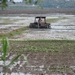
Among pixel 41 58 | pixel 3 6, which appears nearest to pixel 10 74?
pixel 41 58

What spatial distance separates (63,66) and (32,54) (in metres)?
2.35

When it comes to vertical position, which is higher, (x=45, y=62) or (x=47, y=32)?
(x=45, y=62)

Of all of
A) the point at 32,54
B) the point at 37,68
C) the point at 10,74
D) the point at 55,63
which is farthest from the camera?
the point at 32,54

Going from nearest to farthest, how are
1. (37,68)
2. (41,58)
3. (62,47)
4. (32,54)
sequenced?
(37,68), (41,58), (32,54), (62,47)

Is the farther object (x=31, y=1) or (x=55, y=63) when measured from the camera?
(x=55, y=63)

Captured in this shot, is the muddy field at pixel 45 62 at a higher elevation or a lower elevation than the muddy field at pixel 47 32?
higher

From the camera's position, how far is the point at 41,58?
8.95 m

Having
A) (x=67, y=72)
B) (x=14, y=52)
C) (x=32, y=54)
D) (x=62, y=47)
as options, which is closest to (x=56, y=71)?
(x=67, y=72)

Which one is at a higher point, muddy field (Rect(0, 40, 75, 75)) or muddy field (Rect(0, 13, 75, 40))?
muddy field (Rect(0, 40, 75, 75))

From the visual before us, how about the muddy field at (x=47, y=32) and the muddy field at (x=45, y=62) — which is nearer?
the muddy field at (x=45, y=62)

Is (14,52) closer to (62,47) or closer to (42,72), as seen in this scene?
(62,47)

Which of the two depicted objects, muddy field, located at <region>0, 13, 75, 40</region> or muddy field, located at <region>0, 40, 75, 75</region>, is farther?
muddy field, located at <region>0, 13, 75, 40</region>

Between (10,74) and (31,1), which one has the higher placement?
(31,1)

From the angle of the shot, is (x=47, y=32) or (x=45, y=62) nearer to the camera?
(x=45, y=62)
